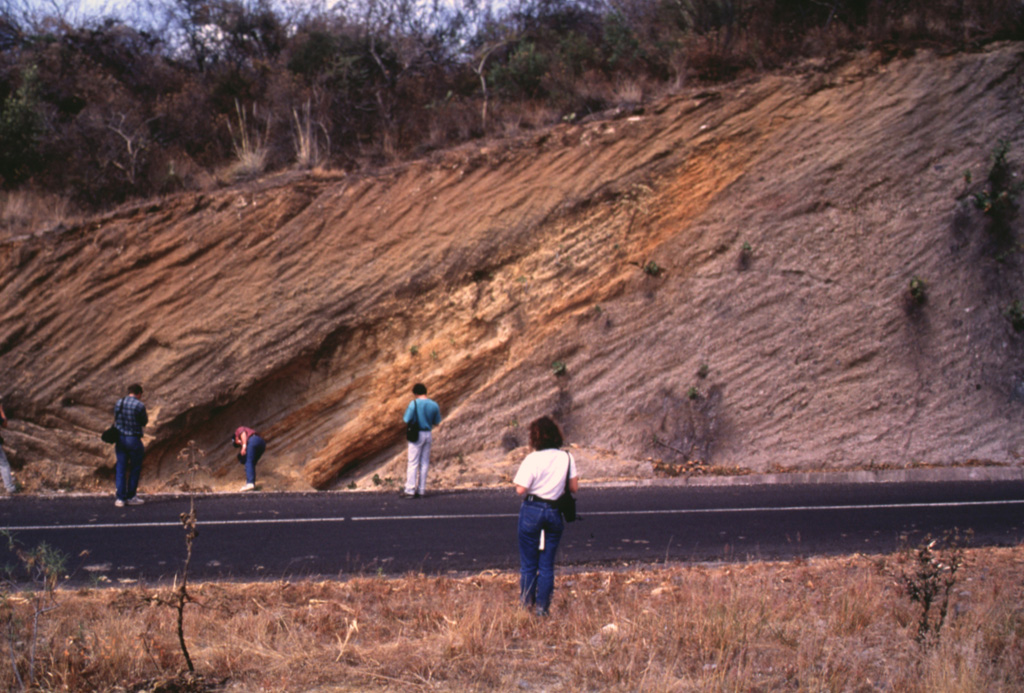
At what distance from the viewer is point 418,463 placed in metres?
11.9

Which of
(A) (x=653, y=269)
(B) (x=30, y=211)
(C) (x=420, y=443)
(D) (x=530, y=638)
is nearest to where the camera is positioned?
(D) (x=530, y=638)

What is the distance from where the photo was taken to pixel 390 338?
54.4ft

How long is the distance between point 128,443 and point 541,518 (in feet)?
25.5

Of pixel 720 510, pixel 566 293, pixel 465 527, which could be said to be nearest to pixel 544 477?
pixel 465 527

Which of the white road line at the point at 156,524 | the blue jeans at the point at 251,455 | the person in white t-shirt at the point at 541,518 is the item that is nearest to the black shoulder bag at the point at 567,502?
the person in white t-shirt at the point at 541,518

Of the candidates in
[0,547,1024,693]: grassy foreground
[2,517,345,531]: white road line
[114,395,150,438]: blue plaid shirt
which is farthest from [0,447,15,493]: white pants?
[0,547,1024,693]: grassy foreground

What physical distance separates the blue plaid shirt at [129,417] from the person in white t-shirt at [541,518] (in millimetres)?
7518

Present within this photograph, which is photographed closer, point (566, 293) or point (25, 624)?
point (25, 624)

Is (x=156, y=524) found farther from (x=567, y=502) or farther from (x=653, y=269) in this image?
(x=653, y=269)

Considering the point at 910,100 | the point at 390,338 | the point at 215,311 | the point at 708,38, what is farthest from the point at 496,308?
the point at 910,100

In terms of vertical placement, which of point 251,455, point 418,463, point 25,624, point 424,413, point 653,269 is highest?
point 653,269

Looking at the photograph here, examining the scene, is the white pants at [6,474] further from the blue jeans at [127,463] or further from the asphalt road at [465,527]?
the blue jeans at [127,463]

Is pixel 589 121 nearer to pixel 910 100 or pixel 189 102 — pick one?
pixel 910 100

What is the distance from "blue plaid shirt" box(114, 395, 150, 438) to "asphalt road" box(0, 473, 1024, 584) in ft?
3.59
